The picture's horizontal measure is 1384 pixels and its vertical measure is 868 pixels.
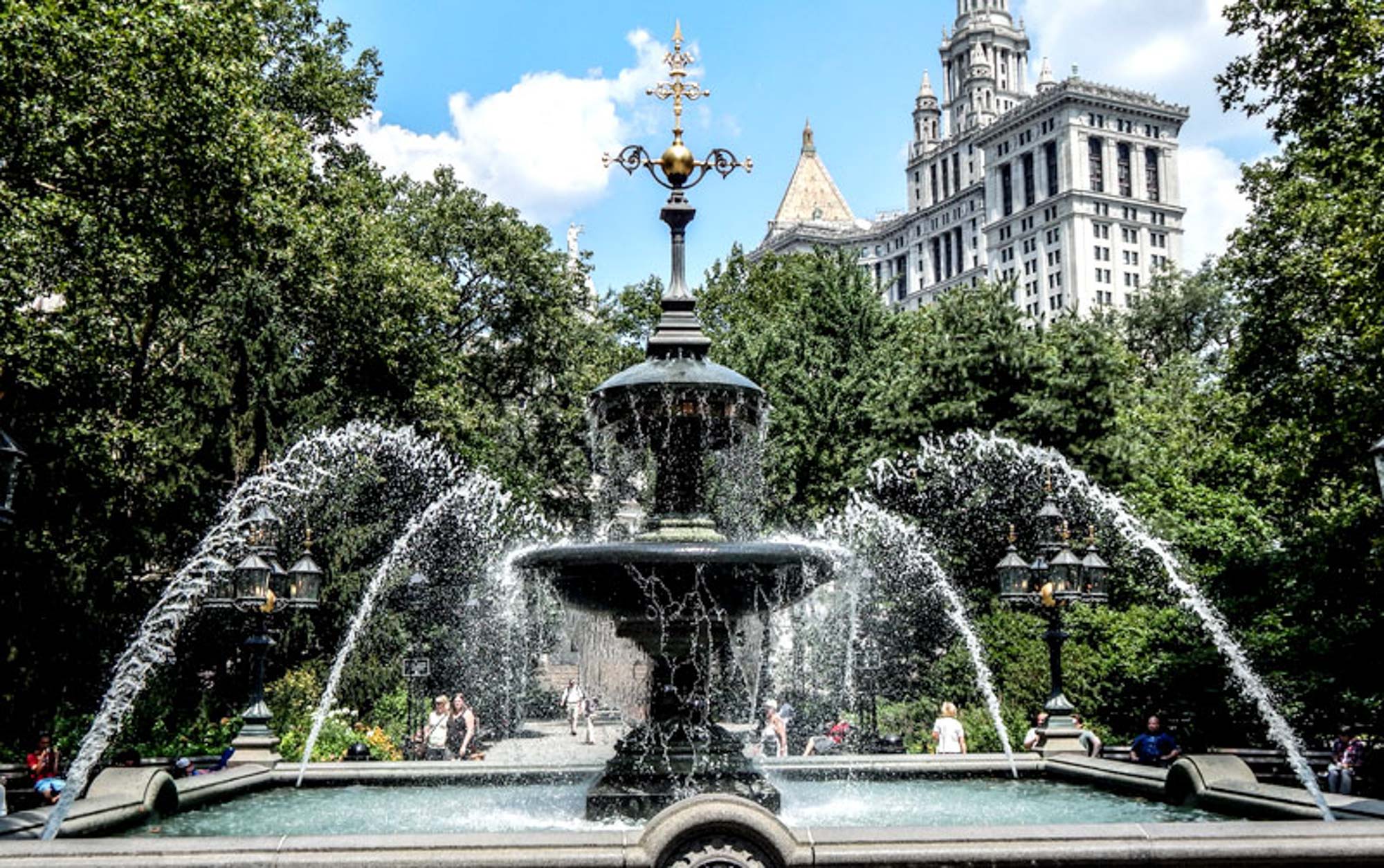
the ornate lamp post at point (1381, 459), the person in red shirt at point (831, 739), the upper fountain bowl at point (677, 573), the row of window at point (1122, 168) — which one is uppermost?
the row of window at point (1122, 168)

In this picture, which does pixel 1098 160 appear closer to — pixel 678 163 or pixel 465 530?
pixel 465 530

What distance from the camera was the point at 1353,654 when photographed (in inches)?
780

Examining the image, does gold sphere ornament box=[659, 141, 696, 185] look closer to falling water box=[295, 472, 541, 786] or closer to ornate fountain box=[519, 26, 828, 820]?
ornate fountain box=[519, 26, 828, 820]

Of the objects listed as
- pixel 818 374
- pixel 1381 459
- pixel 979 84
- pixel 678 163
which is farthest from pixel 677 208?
pixel 979 84

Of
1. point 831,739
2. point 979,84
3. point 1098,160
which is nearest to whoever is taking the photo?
point 831,739

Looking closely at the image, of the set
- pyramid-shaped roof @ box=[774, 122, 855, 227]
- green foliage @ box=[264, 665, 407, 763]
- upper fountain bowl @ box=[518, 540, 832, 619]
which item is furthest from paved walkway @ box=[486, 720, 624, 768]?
pyramid-shaped roof @ box=[774, 122, 855, 227]

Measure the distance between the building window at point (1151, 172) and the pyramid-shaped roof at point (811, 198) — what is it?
162 ft

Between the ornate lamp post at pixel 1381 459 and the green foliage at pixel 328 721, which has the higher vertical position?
the ornate lamp post at pixel 1381 459

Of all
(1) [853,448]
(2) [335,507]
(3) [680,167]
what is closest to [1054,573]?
(3) [680,167]

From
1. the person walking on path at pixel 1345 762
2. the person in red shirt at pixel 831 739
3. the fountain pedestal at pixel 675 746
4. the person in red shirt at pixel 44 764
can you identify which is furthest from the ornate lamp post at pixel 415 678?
the person walking on path at pixel 1345 762

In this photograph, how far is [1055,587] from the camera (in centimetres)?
1672

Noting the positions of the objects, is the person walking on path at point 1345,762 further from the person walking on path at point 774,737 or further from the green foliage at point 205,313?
the green foliage at point 205,313

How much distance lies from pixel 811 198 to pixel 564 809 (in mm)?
175107

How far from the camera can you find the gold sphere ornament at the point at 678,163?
38.7ft
